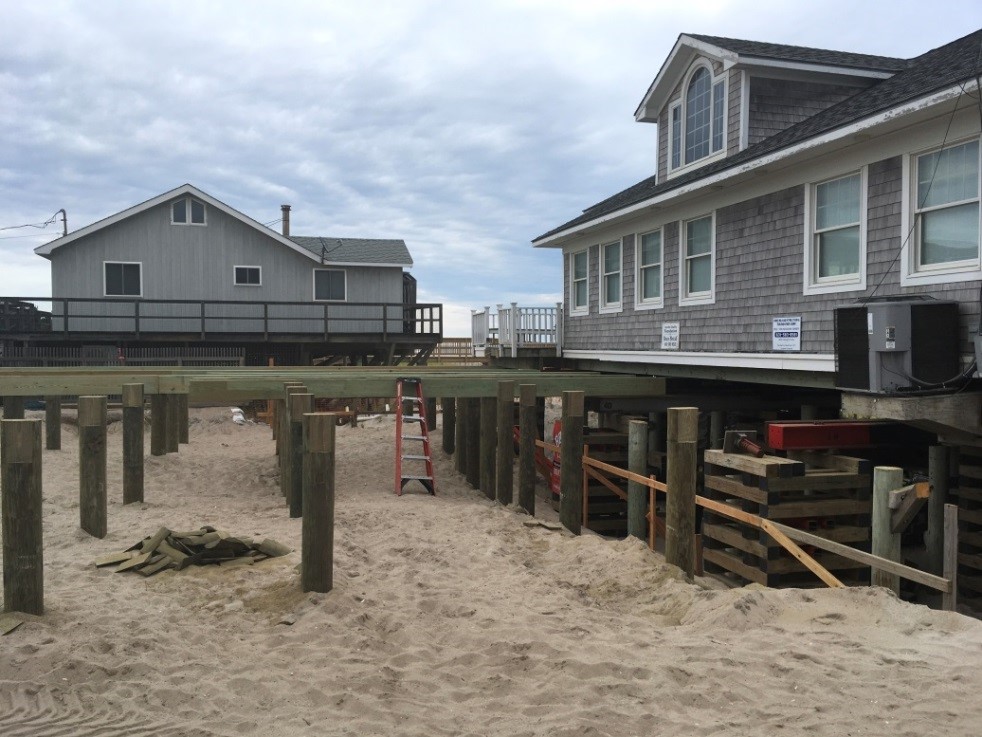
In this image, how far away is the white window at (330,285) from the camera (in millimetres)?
30164

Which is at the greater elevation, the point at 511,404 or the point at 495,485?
the point at 511,404

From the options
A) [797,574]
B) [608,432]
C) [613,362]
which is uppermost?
[613,362]

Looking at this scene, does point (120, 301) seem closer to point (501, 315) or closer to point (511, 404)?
point (501, 315)

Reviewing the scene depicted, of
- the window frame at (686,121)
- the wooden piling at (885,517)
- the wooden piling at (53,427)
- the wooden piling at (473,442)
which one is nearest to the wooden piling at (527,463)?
the wooden piling at (473,442)

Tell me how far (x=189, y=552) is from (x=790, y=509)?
6013 mm

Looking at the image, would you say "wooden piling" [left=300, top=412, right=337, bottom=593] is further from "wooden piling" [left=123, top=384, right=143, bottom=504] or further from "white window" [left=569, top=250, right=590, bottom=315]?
"white window" [left=569, top=250, right=590, bottom=315]

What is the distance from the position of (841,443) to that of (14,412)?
14446 millimetres

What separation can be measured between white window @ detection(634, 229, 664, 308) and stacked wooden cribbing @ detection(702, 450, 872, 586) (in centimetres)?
607

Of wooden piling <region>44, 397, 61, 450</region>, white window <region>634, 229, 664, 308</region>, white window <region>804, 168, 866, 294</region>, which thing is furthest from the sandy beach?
wooden piling <region>44, 397, 61, 450</region>

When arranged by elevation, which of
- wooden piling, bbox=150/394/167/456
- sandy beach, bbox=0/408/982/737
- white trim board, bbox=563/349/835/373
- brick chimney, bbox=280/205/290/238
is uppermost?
brick chimney, bbox=280/205/290/238

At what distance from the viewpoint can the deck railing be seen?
26.8 meters

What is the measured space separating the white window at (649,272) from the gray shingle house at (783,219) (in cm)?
3

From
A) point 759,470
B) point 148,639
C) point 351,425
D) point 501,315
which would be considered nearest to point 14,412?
point 351,425

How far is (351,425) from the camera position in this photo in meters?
23.3
